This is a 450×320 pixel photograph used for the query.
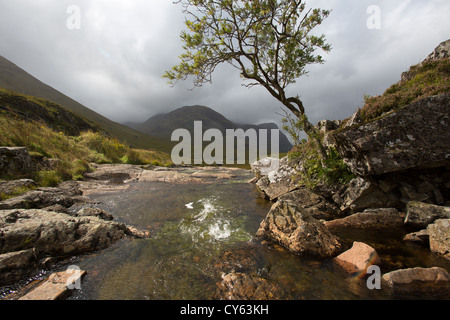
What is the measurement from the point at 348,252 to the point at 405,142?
545 cm

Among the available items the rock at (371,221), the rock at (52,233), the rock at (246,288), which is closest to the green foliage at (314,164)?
the rock at (371,221)

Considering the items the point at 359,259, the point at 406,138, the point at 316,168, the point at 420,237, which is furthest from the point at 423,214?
the point at 316,168

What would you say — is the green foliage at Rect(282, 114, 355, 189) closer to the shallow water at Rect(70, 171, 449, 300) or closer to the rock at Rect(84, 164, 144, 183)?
the shallow water at Rect(70, 171, 449, 300)

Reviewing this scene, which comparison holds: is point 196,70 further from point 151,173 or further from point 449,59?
point 449,59

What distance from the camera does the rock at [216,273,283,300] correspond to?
378cm

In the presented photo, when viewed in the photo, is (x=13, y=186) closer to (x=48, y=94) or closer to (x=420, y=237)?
(x=420, y=237)

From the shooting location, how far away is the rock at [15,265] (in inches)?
Result: 145

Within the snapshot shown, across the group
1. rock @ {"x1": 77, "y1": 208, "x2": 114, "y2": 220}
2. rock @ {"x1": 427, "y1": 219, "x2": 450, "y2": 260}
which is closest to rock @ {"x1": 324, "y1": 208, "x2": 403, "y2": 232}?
rock @ {"x1": 427, "y1": 219, "x2": 450, "y2": 260}

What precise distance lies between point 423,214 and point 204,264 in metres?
8.05

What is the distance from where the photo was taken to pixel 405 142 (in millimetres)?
7039

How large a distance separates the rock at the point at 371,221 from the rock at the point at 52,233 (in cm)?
841

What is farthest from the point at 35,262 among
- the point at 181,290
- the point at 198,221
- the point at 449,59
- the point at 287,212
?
the point at 449,59

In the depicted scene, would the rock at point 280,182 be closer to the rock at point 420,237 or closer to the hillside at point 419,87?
the hillside at point 419,87

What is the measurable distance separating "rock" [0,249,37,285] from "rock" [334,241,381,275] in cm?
783
